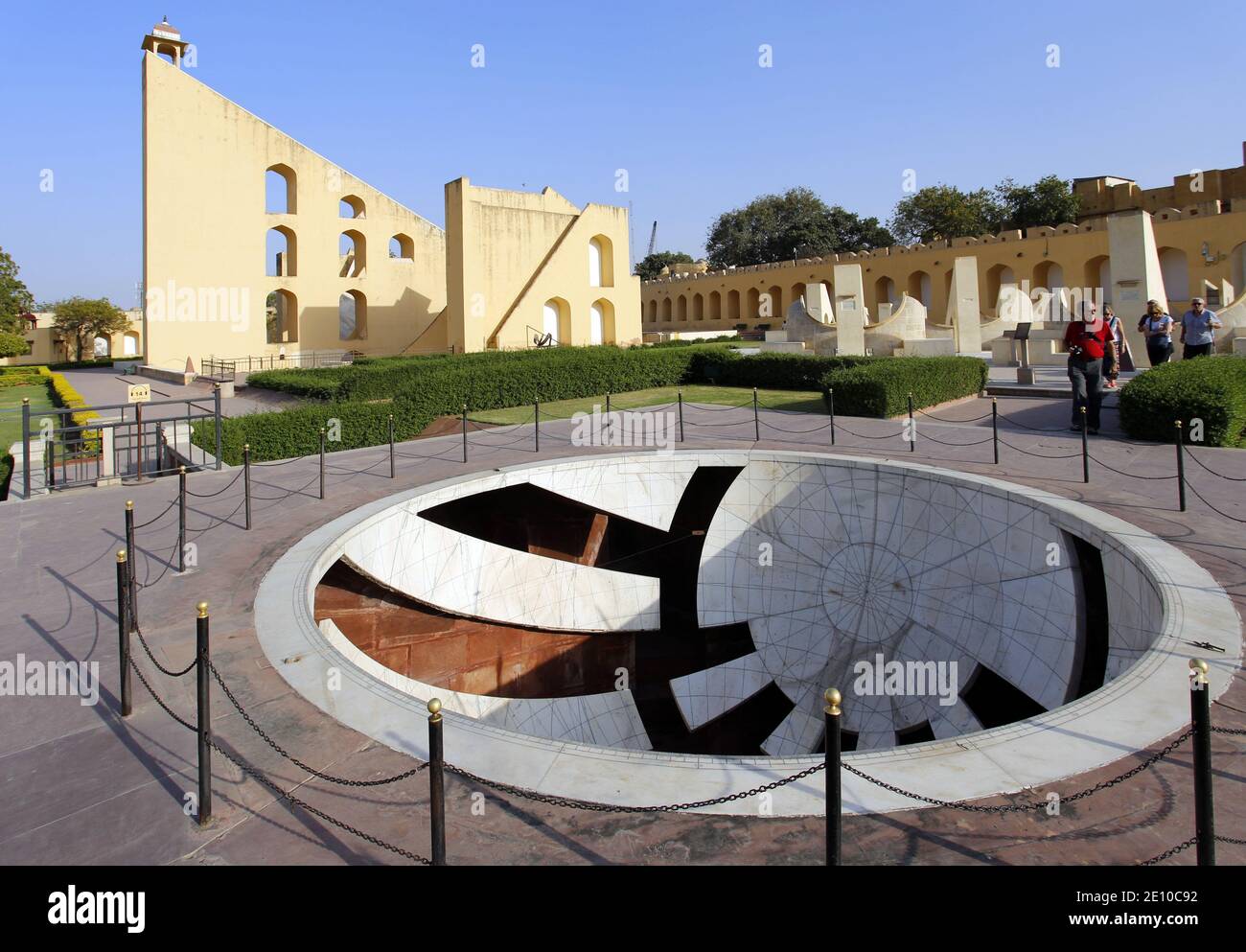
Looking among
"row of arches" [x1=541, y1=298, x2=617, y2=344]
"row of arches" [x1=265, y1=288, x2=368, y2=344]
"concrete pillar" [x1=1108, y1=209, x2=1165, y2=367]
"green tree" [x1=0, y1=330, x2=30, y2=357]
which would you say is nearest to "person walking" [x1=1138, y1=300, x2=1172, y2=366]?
"concrete pillar" [x1=1108, y1=209, x2=1165, y2=367]

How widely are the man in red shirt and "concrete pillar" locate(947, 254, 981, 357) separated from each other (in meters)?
9.03

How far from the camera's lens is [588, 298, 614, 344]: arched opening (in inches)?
1156

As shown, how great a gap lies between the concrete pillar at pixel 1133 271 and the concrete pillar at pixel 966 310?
3866 mm

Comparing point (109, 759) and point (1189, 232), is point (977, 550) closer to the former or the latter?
point (109, 759)

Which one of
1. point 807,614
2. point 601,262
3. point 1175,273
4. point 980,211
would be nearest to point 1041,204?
point 980,211

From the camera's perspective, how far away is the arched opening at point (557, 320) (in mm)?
28047

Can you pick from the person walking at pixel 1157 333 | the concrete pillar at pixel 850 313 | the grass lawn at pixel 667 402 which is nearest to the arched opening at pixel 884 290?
the concrete pillar at pixel 850 313

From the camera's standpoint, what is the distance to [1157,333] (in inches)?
516

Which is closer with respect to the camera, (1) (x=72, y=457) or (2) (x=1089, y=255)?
(1) (x=72, y=457)

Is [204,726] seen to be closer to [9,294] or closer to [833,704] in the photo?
[833,704]

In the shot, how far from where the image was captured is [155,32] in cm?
2756
